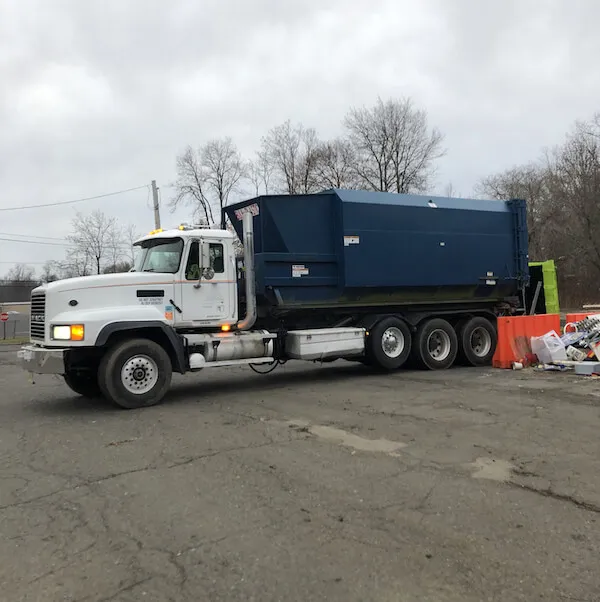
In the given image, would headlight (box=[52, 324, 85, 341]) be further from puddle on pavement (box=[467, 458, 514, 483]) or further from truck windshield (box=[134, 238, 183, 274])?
puddle on pavement (box=[467, 458, 514, 483])

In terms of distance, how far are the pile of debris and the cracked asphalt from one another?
127 inches

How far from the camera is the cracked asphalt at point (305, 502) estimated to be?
3.28 m

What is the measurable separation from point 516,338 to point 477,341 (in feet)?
3.62

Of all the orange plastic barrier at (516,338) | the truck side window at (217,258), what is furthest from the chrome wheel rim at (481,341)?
the truck side window at (217,258)

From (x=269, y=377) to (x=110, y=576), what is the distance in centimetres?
897

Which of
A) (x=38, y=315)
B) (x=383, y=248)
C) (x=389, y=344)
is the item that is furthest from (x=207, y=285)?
(x=389, y=344)

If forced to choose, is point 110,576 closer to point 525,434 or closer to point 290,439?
point 290,439

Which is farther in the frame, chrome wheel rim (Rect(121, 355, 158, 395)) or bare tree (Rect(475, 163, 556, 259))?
bare tree (Rect(475, 163, 556, 259))

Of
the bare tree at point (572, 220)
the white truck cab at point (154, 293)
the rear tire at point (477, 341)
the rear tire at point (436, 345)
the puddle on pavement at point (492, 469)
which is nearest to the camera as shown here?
the puddle on pavement at point (492, 469)

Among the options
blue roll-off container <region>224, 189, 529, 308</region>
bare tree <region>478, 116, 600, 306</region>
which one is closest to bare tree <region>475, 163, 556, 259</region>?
bare tree <region>478, 116, 600, 306</region>

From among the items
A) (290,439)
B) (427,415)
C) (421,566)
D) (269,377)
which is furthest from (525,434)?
(269,377)

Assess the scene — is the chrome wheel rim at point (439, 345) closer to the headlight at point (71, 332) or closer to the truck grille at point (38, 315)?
the headlight at point (71, 332)

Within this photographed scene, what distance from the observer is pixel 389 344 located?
12.2m

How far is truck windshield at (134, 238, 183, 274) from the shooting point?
9617mm
